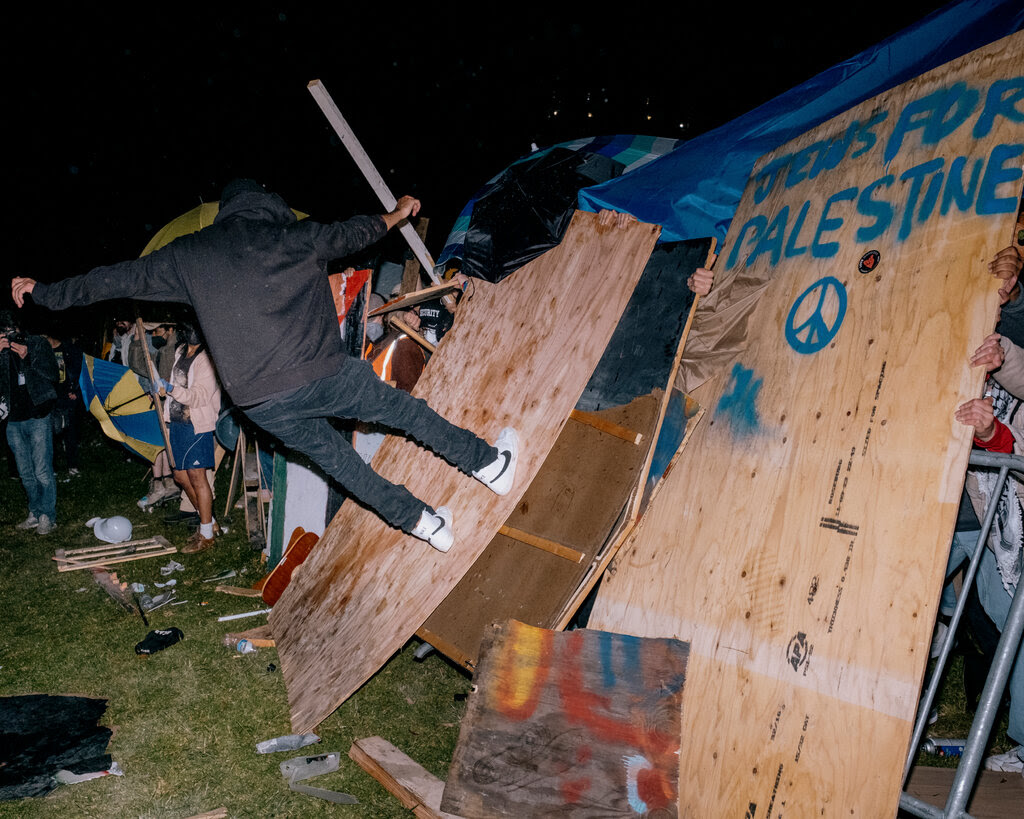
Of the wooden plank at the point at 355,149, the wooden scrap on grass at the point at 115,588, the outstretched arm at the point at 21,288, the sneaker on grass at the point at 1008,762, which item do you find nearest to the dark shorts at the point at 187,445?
the wooden scrap on grass at the point at 115,588

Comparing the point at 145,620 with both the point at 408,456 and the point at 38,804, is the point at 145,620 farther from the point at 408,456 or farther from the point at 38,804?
the point at 408,456

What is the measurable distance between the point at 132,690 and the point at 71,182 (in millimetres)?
21387

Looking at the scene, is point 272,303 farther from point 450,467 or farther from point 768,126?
point 768,126

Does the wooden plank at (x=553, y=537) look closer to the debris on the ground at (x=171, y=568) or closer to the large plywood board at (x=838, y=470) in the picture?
the large plywood board at (x=838, y=470)

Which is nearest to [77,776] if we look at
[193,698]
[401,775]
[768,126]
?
[193,698]

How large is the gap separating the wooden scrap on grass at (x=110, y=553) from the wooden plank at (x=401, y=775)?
3508mm

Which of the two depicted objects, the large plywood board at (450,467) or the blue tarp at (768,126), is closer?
the blue tarp at (768,126)

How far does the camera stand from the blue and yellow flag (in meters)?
6.52

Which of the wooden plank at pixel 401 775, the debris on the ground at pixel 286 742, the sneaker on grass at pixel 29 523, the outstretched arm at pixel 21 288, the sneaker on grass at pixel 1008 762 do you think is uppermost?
the outstretched arm at pixel 21 288

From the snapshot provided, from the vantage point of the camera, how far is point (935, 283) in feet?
7.98

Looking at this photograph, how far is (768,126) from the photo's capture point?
12.8 feet

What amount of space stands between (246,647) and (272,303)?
238 cm

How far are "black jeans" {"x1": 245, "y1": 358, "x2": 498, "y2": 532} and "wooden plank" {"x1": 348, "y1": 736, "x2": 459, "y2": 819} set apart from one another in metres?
1.10

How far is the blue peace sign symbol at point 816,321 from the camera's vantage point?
2785 mm
